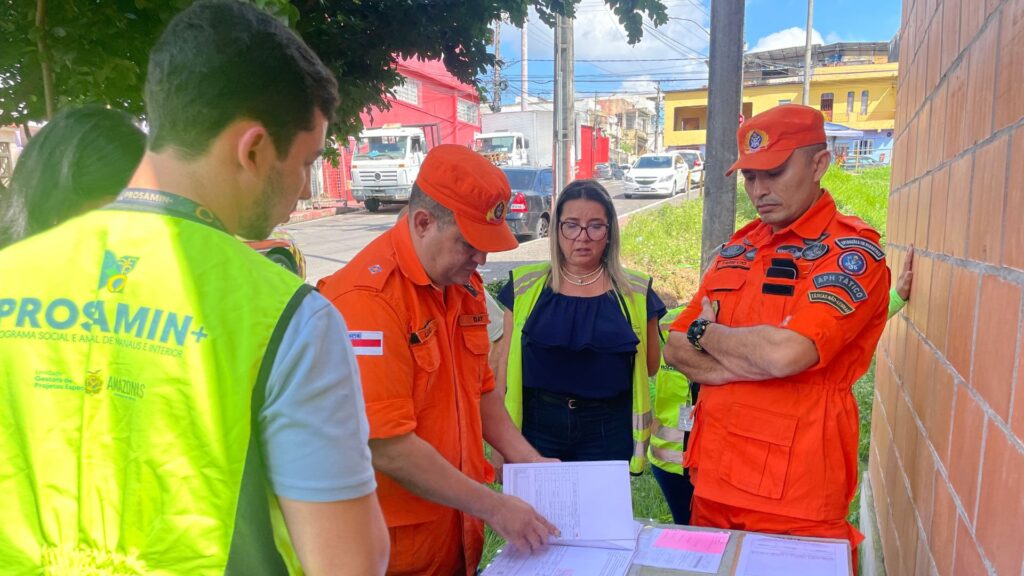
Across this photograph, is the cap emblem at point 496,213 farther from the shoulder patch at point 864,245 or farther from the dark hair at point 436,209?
the shoulder patch at point 864,245

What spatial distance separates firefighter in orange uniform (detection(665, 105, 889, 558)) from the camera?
5.93 feet

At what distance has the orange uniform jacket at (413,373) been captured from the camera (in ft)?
4.91

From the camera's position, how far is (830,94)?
42.7 metres

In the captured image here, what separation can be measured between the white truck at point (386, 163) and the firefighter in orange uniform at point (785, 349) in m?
19.7

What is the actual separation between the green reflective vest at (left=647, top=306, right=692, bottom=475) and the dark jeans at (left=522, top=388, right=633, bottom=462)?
0.13 metres

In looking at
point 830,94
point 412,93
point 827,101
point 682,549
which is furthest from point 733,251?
point 827,101

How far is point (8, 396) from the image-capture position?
32.6 inches

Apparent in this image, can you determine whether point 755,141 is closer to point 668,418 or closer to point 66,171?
point 668,418

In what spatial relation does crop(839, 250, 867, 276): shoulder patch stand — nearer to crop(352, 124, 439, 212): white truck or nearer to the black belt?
the black belt

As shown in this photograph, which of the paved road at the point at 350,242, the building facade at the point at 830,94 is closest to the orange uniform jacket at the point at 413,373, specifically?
A: the paved road at the point at 350,242

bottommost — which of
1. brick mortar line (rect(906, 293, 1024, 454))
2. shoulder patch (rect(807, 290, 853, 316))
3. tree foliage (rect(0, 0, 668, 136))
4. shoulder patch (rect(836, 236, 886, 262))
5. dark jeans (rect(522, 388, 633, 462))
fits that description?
dark jeans (rect(522, 388, 633, 462))

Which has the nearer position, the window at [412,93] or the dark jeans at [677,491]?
the dark jeans at [677,491]

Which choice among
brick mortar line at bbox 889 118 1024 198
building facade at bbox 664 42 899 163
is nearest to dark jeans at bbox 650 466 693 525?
brick mortar line at bbox 889 118 1024 198

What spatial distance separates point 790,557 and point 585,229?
156 centimetres
